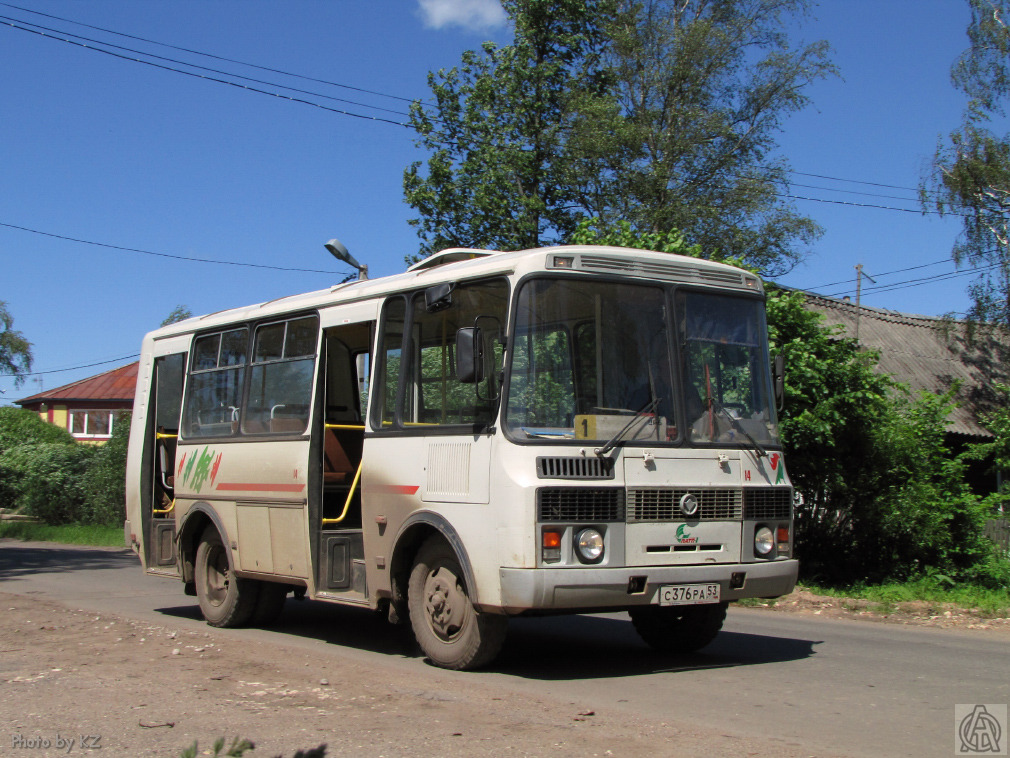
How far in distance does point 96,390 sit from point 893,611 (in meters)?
65.5

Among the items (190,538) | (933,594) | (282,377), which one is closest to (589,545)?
(282,377)

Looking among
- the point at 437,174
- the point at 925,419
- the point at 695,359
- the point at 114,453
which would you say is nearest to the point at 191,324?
the point at 695,359

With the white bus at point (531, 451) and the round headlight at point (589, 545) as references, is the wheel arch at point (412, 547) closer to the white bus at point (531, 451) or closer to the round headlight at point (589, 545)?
the white bus at point (531, 451)

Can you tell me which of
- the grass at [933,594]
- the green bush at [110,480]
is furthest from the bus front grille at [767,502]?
the green bush at [110,480]

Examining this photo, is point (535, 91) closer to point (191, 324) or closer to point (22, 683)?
point (191, 324)

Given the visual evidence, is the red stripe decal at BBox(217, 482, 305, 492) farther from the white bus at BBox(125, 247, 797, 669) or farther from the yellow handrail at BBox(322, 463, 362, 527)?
the yellow handrail at BBox(322, 463, 362, 527)

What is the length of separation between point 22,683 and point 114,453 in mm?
24568

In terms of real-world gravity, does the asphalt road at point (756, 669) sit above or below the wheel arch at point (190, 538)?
below

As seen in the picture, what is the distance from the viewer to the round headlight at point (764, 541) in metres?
7.69

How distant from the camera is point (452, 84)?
34844 millimetres

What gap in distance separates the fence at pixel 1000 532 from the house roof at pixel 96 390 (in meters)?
59.6

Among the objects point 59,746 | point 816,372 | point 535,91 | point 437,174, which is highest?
point 535,91

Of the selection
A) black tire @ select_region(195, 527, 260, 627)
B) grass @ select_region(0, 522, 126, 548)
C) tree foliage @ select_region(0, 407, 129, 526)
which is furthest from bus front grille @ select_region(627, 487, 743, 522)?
tree foliage @ select_region(0, 407, 129, 526)

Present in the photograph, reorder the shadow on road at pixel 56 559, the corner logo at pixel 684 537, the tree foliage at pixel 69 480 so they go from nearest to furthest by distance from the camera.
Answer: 1. the corner logo at pixel 684 537
2. the shadow on road at pixel 56 559
3. the tree foliage at pixel 69 480
